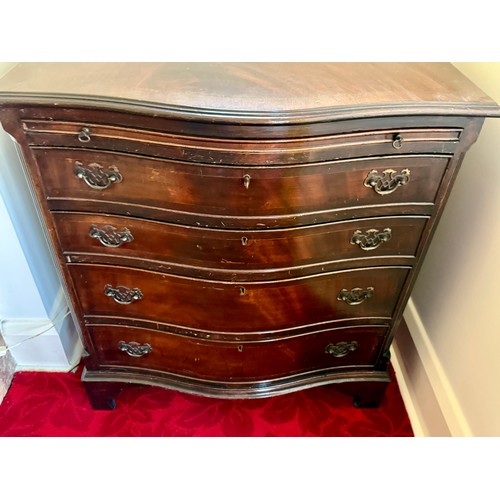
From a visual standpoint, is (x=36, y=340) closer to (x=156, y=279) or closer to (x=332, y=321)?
(x=156, y=279)

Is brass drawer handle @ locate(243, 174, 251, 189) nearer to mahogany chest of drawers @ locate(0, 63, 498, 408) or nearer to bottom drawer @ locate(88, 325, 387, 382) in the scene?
mahogany chest of drawers @ locate(0, 63, 498, 408)

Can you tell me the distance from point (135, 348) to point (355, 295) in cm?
66

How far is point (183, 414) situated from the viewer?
4.96ft

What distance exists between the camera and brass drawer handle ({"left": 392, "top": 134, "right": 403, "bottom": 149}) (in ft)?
2.87

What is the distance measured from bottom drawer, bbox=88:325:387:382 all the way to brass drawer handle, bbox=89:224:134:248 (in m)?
0.32

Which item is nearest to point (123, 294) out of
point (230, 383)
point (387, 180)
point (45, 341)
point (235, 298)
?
point (235, 298)

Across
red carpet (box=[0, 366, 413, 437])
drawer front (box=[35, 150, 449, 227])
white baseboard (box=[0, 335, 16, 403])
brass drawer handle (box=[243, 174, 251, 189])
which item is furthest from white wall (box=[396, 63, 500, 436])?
white baseboard (box=[0, 335, 16, 403])

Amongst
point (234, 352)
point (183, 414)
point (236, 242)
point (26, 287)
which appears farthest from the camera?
point (183, 414)

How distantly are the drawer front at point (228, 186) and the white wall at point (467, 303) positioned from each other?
306 millimetres

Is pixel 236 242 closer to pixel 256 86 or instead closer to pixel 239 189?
pixel 239 189

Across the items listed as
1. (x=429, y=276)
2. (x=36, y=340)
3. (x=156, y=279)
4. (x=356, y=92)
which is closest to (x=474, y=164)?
(x=429, y=276)

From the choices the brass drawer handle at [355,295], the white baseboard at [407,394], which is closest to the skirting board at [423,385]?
the white baseboard at [407,394]

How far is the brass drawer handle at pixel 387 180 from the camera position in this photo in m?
0.94
